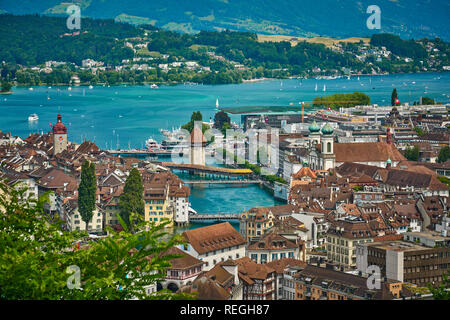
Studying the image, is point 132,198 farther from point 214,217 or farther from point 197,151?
point 197,151

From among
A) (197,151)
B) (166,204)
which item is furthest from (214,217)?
(197,151)

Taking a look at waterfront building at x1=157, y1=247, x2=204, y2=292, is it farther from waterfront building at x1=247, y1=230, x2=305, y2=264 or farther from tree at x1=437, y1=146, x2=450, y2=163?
tree at x1=437, y1=146, x2=450, y2=163

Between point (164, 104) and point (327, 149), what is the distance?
39.2 meters

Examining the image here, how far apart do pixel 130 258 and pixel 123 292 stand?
0.51 feet

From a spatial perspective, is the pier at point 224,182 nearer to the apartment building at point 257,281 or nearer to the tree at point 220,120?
the apartment building at point 257,281

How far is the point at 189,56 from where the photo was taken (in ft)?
358

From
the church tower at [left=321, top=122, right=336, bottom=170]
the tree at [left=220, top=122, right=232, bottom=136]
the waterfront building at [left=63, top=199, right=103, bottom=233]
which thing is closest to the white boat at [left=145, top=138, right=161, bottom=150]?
the tree at [left=220, top=122, right=232, bottom=136]

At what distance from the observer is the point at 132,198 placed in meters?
21.7

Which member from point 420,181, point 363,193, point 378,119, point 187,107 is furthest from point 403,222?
point 187,107

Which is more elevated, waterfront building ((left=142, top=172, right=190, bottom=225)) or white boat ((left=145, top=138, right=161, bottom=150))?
waterfront building ((left=142, top=172, right=190, bottom=225))

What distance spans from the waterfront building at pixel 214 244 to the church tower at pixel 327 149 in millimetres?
12390

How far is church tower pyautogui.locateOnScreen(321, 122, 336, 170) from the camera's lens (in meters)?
29.8

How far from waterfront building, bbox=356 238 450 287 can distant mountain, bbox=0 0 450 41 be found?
232 feet
